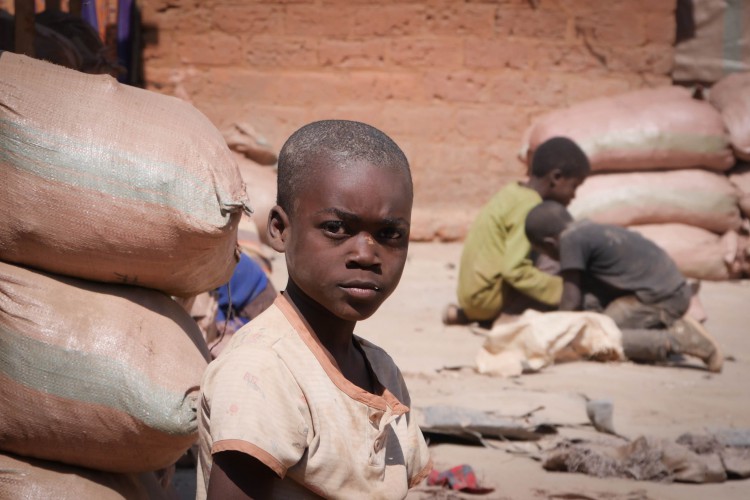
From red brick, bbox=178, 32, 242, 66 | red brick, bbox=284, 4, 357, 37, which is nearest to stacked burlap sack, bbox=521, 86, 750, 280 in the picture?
red brick, bbox=284, 4, 357, 37

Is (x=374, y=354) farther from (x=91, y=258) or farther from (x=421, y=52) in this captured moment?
(x=421, y=52)

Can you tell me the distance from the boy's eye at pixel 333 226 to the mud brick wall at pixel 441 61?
24.5 feet

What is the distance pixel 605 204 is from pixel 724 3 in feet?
9.19

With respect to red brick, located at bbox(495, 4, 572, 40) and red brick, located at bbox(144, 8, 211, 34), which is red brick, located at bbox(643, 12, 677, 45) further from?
red brick, located at bbox(144, 8, 211, 34)

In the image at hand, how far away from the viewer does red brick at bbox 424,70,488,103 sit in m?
9.38

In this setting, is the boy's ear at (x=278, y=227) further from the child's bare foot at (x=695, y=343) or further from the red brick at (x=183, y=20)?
the red brick at (x=183, y=20)

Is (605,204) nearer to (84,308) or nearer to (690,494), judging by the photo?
(690,494)

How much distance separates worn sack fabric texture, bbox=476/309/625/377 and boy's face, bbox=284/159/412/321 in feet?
12.5

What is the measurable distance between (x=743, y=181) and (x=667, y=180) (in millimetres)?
735

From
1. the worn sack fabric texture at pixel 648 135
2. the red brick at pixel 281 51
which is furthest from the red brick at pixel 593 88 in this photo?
the red brick at pixel 281 51

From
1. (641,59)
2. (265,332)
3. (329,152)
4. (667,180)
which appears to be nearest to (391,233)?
(329,152)

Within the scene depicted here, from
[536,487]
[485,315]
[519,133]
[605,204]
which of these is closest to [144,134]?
[536,487]

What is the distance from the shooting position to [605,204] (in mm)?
7863

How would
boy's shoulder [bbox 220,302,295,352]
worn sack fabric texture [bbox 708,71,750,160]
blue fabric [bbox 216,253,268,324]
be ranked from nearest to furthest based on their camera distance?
boy's shoulder [bbox 220,302,295,352] → blue fabric [bbox 216,253,268,324] → worn sack fabric texture [bbox 708,71,750,160]
